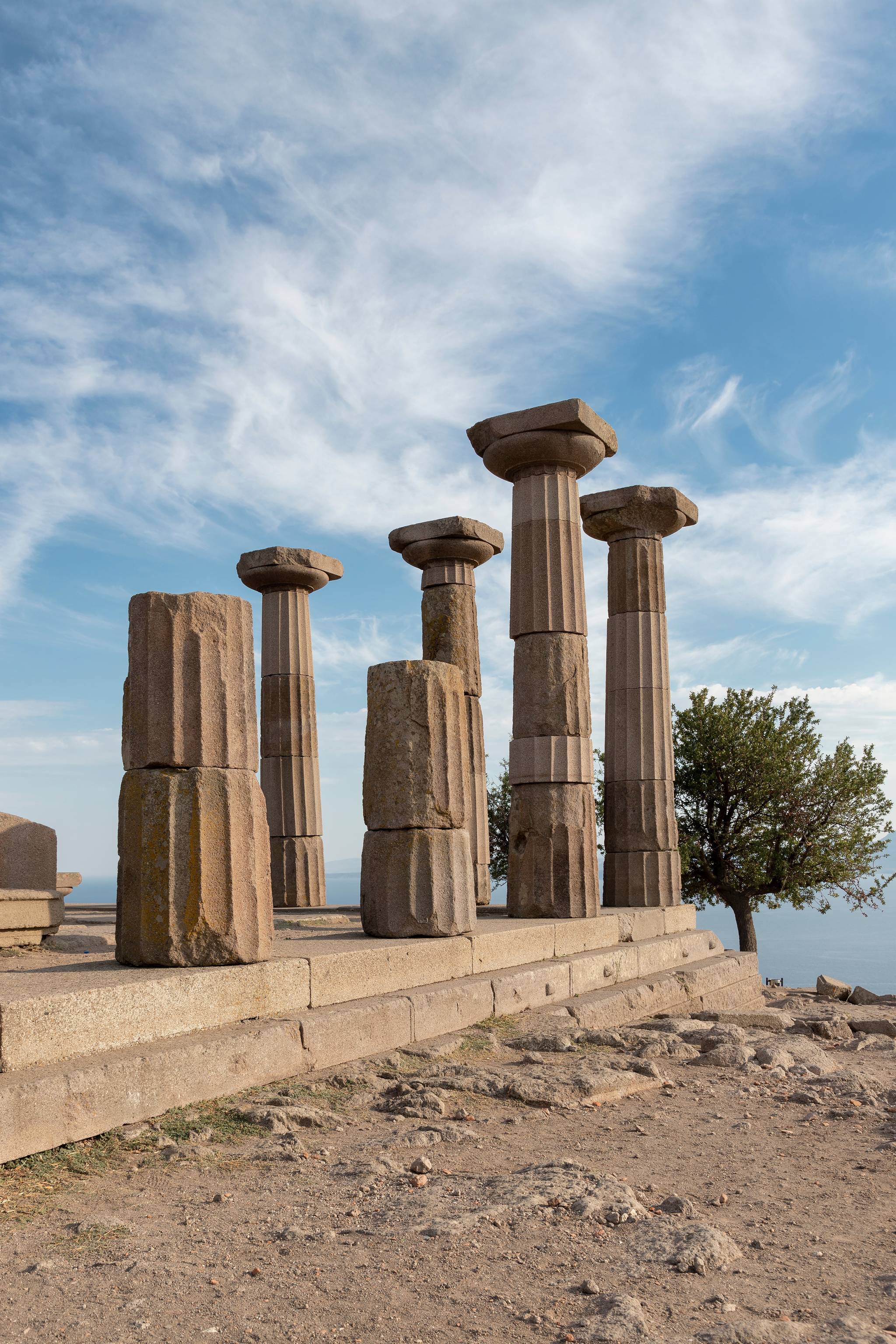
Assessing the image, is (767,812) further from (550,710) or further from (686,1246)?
(686,1246)

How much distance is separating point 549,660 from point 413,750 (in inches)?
139

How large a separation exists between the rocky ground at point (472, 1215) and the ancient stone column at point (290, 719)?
10.8m

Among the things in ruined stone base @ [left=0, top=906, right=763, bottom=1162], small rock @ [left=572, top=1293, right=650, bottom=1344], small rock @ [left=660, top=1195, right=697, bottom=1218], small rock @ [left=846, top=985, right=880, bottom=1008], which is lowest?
small rock @ [left=846, top=985, right=880, bottom=1008]

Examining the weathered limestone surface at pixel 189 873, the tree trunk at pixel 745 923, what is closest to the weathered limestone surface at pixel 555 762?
the weathered limestone surface at pixel 189 873

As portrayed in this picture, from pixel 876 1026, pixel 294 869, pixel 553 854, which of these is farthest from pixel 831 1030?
pixel 294 869

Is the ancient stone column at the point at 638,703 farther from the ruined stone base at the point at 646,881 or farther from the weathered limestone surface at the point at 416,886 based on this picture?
the weathered limestone surface at the point at 416,886

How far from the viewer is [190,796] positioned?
294 inches

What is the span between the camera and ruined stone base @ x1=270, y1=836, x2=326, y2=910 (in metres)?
17.9

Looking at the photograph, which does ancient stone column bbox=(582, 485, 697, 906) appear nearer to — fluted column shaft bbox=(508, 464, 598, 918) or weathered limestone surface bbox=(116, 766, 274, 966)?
fluted column shaft bbox=(508, 464, 598, 918)

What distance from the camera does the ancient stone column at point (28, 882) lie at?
1038cm

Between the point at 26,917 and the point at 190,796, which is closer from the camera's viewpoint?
the point at 190,796

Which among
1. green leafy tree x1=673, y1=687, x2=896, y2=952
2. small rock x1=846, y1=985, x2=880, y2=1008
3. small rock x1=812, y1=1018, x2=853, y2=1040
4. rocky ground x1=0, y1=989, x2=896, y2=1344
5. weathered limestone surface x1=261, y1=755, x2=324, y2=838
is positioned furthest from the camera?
green leafy tree x1=673, y1=687, x2=896, y2=952

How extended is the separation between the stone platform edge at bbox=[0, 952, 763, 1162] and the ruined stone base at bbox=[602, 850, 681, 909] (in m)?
4.17

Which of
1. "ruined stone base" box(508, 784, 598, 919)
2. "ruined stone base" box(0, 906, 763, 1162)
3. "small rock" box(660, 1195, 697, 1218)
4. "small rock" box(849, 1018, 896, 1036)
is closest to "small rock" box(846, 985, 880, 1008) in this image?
"small rock" box(849, 1018, 896, 1036)
